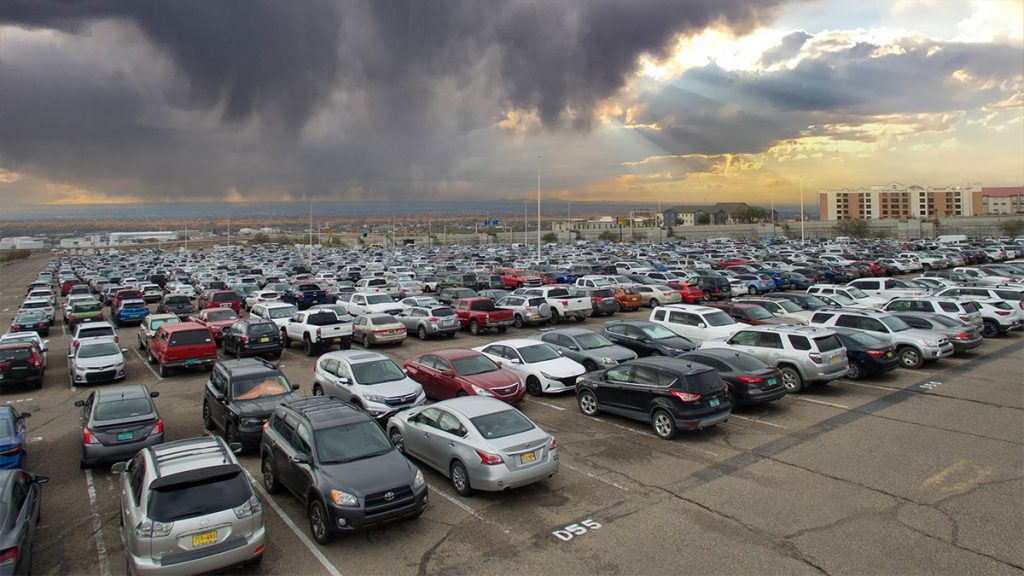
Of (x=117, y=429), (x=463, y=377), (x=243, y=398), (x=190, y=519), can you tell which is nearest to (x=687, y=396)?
(x=463, y=377)

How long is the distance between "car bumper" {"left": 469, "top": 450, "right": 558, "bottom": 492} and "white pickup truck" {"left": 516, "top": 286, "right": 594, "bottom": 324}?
768 inches

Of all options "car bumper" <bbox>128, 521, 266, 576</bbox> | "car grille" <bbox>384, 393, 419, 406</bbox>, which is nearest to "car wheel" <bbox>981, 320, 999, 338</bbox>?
"car grille" <bbox>384, 393, 419, 406</bbox>

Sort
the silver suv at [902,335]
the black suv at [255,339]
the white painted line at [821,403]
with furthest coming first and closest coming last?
the black suv at [255,339], the silver suv at [902,335], the white painted line at [821,403]

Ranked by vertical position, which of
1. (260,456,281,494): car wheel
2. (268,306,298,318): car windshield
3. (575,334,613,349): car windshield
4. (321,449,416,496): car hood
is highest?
(268,306,298,318): car windshield

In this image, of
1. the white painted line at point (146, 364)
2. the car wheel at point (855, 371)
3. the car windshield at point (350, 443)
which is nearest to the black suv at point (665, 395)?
the car windshield at point (350, 443)

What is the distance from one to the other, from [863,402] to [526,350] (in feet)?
28.6

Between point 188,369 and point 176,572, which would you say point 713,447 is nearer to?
point 176,572

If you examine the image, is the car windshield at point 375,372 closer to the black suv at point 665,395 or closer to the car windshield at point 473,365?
Result: the car windshield at point 473,365

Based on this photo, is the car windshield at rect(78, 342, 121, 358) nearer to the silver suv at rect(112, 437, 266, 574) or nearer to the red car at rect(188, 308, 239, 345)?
the red car at rect(188, 308, 239, 345)

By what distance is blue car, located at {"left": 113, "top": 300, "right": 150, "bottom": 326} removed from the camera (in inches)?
1335

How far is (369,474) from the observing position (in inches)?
360

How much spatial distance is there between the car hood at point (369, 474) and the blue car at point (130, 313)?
2990 cm

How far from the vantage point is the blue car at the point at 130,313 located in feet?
111

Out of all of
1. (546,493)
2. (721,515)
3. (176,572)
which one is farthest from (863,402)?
(176,572)
